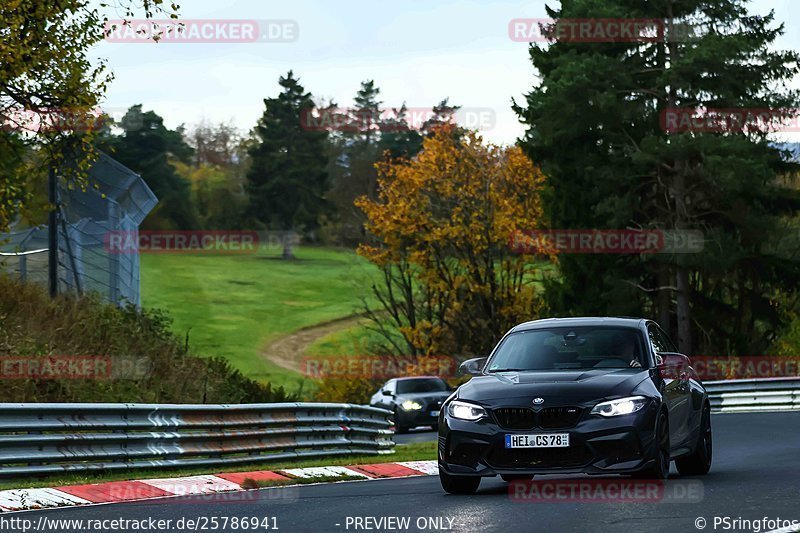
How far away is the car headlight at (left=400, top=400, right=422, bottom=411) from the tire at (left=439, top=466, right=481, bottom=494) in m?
24.3

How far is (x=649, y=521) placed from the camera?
9562 mm

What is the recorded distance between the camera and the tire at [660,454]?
11.7 m

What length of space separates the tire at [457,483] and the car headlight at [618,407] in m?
1.40

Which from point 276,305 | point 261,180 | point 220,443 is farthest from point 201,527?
point 261,180

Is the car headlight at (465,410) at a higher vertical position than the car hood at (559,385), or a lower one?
lower

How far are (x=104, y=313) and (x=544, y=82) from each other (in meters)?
25.1

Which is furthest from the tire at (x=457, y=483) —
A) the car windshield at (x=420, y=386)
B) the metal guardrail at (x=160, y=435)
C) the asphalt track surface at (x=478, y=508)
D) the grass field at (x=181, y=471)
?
the car windshield at (x=420, y=386)

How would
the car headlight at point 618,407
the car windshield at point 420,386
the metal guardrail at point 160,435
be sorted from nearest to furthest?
the car headlight at point 618,407
the metal guardrail at point 160,435
the car windshield at point 420,386

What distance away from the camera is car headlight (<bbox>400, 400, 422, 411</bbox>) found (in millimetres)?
36469

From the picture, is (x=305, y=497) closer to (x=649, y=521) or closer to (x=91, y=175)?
(x=649, y=521)

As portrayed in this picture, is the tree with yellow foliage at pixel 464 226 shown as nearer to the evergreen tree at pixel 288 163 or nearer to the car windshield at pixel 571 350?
the car windshield at pixel 571 350

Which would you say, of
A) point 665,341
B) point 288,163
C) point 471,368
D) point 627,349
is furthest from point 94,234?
point 288,163

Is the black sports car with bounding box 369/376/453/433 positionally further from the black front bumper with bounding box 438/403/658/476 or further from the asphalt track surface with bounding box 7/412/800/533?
the black front bumper with bounding box 438/403/658/476

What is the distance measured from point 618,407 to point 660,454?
2.25 feet
